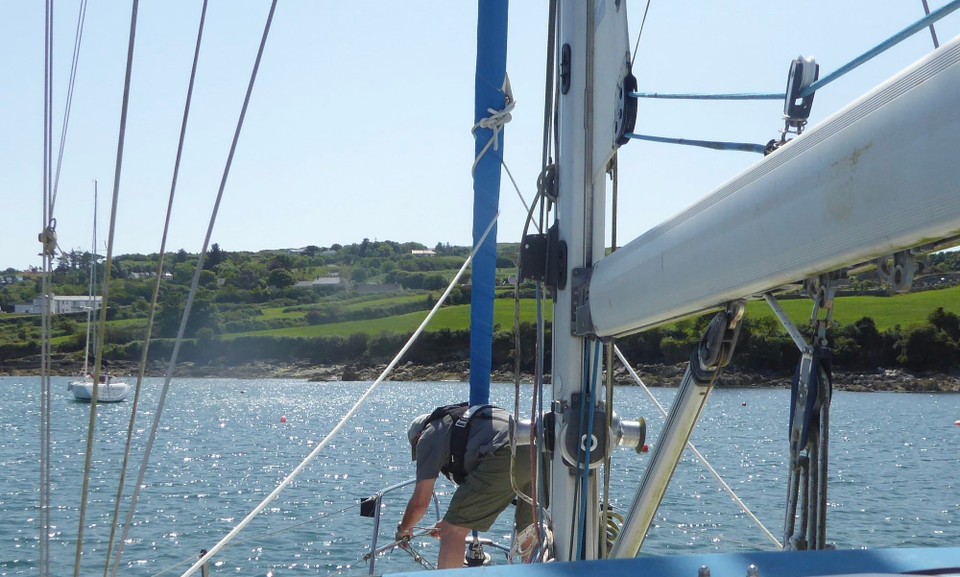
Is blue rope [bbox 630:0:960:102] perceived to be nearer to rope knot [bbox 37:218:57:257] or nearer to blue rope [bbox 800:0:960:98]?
blue rope [bbox 800:0:960:98]

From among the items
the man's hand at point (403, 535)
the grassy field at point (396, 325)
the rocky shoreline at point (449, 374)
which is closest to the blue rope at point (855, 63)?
the man's hand at point (403, 535)

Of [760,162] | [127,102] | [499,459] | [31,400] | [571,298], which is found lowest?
[31,400]

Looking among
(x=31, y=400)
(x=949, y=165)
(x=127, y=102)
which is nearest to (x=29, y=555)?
(x=127, y=102)

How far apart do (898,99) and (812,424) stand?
0.60 m

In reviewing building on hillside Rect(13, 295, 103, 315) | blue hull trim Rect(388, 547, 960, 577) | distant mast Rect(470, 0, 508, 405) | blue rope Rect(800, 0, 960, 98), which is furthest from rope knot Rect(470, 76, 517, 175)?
blue hull trim Rect(388, 547, 960, 577)

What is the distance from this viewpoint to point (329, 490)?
618 inches

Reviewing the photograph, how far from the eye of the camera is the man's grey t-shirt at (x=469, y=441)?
3.43 metres

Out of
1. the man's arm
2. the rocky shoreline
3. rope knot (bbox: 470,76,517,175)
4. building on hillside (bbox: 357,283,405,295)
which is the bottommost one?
the rocky shoreline

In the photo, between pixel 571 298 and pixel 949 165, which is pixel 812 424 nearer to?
pixel 949 165

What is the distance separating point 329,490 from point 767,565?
14.8 m

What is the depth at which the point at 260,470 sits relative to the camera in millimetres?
19672

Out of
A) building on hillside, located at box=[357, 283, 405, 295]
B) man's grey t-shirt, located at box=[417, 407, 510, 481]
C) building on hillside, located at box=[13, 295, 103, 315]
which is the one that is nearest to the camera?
man's grey t-shirt, located at box=[417, 407, 510, 481]

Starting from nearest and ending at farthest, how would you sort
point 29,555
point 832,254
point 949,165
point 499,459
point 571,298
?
point 949,165
point 832,254
point 571,298
point 499,459
point 29,555

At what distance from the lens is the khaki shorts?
344 centimetres
